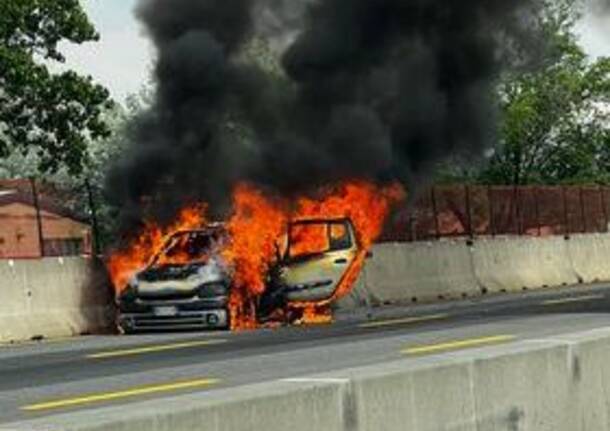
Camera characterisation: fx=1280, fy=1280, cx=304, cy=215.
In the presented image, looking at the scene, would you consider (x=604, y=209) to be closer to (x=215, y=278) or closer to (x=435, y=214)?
(x=435, y=214)

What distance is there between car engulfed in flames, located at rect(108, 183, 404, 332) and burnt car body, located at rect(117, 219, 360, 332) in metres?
0.01

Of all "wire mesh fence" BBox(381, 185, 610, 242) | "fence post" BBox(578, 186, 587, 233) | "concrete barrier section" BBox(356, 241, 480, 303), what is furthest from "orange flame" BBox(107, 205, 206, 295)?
"fence post" BBox(578, 186, 587, 233)

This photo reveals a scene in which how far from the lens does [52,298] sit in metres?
17.9

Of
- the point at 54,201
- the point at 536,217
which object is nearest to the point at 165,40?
the point at 54,201

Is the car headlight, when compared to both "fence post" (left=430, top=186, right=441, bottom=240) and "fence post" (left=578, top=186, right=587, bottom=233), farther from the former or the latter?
"fence post" (left=578, top=186, right=587, bottom=233)

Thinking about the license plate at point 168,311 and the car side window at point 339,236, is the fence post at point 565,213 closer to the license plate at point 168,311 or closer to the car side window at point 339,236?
the car side window at point 339,236

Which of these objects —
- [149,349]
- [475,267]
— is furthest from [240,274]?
[475,267]

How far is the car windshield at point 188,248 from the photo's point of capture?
701 inches

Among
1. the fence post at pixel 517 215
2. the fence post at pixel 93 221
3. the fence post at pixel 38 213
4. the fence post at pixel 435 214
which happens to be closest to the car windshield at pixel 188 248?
the fence post at pixel 93 221

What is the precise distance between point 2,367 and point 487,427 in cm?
784

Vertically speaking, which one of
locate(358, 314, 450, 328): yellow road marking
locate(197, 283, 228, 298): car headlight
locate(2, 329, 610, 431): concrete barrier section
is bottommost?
locate(358, 314, 450, 328): yellow road marking

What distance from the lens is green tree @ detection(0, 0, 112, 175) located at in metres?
28.2

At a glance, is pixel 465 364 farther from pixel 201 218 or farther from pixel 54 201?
pixel 54 201

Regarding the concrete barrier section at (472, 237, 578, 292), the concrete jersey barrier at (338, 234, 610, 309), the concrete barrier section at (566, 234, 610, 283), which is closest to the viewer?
the concrete jersey barrier at (338, 234, 610, 309)
